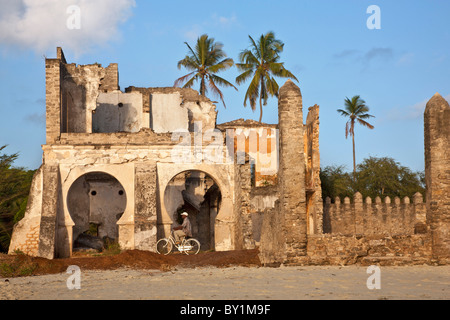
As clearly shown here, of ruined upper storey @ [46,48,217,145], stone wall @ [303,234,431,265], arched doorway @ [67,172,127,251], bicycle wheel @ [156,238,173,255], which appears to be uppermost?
ruined upper storey @ [46,48,217,145]

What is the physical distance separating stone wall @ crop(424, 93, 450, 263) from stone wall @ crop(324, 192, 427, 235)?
1940 cm

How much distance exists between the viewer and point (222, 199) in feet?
83.9

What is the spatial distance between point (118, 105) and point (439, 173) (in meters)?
22.4

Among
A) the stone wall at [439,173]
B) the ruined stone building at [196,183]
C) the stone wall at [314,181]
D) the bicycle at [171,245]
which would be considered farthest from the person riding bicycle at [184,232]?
the stone wall at [439,173]

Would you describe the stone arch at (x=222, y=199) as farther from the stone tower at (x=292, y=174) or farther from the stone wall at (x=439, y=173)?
the stone wall at (x=439, y=173)

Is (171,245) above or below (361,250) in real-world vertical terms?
below

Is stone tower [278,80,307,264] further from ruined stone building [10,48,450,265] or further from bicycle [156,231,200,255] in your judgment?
bicycle [156,231,200,255]

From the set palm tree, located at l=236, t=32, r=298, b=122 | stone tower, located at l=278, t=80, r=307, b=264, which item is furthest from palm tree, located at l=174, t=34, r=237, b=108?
stone tower, located at l=278, t=80, r=307, b=264

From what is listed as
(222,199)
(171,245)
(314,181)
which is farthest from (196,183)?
(171,245)

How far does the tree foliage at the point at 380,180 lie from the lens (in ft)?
138

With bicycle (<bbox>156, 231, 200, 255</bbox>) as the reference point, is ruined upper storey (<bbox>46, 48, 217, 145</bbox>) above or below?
above

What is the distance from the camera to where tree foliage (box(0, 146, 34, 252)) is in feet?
88.6

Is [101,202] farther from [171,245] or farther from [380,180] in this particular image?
[380,180]
